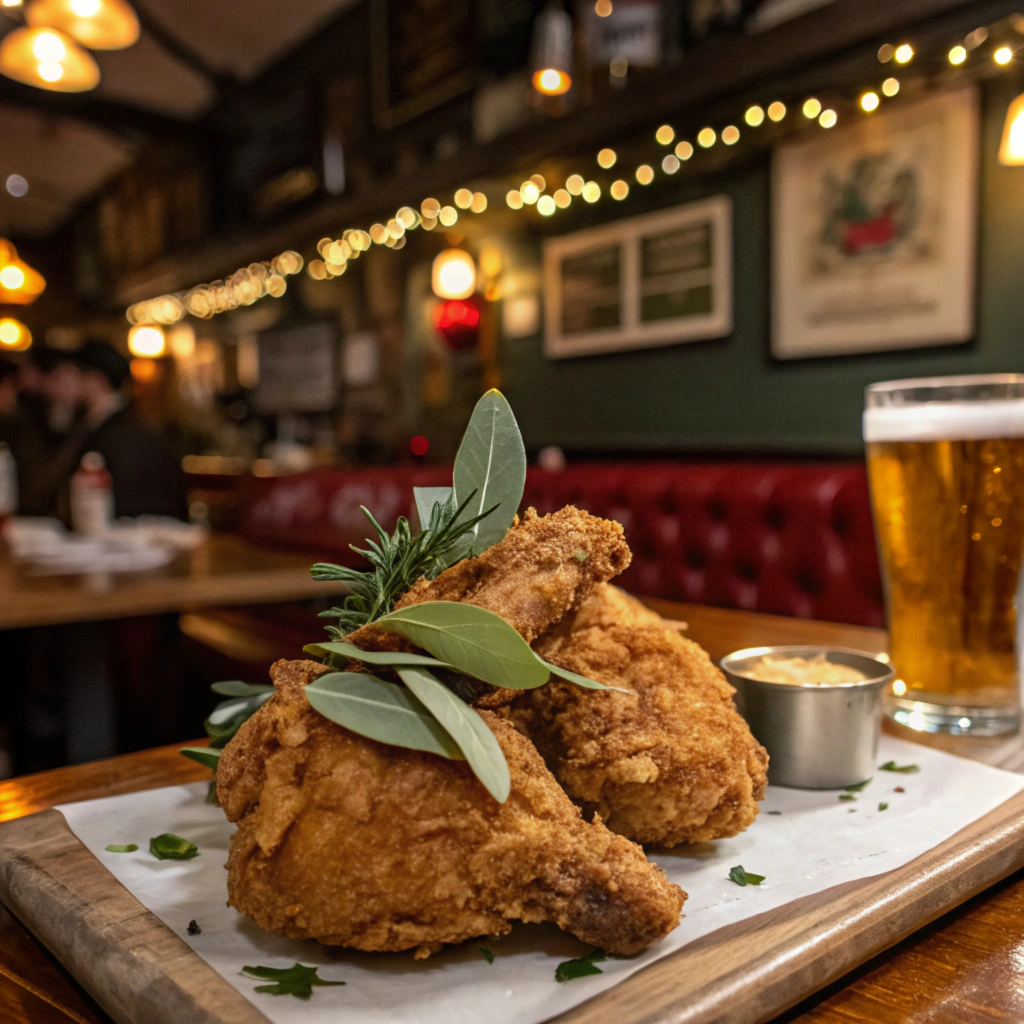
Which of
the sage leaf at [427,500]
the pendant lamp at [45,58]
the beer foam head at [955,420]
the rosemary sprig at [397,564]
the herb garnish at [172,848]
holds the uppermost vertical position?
the pendant lamp at [45,58]

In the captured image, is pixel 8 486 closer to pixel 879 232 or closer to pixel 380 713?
pixel 879 232

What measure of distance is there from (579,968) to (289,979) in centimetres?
22

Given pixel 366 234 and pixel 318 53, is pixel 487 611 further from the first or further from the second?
pixel 318 53

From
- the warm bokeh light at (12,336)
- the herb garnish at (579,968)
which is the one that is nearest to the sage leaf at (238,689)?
the herb garnish at (579,968)

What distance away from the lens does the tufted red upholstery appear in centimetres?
308

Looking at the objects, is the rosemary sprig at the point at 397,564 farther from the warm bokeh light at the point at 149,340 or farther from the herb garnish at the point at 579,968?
the warm bokeh light at the point at 149,340

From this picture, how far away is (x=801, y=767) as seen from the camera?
1030 millimetres

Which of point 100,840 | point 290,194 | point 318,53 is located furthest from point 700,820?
point 318,53

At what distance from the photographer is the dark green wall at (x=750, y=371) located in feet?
11.6

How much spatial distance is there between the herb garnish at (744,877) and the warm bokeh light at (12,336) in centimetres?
1415

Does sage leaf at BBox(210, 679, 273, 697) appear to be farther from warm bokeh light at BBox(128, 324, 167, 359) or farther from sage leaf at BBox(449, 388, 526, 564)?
warm bokeh light at BBox(128, 324, 167, 359)

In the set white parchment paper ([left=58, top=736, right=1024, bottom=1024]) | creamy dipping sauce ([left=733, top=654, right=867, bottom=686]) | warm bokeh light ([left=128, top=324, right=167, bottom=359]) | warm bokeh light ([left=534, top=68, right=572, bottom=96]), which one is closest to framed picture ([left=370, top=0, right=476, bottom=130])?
warm bokeh light ([left=534, top=68, right=572, bottom=96])

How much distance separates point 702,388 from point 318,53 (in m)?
6.12

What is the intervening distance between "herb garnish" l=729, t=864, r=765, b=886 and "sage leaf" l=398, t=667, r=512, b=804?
0.81 feet
